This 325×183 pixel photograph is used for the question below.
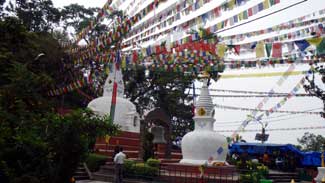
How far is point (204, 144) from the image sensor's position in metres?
17.9

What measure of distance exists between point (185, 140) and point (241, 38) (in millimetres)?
7660

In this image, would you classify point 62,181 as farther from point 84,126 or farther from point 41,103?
point 41,103

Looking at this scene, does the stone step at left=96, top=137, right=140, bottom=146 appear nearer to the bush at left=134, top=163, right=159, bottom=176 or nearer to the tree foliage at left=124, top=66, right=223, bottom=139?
the bush at left=134, top=163, right=159, bottom=176

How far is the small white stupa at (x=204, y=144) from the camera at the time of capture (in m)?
17.9

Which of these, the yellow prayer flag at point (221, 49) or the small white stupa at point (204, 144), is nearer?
the yellow prayer flag at point (221, 49)

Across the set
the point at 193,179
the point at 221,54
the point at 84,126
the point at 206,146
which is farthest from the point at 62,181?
the point at 206,146

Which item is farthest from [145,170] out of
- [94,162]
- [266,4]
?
[266,4]

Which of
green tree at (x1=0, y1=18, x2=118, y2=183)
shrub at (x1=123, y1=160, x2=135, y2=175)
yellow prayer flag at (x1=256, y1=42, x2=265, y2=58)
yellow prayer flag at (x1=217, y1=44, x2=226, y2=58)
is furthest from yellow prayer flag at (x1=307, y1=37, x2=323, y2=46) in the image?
shrub at (x1=123, y1=160, x2=135, y2=175)

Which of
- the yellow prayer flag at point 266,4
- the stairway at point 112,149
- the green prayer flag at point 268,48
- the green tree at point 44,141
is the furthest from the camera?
the stairway at point 112,149

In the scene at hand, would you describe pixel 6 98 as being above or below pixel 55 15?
below

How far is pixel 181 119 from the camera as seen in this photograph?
42.8 m

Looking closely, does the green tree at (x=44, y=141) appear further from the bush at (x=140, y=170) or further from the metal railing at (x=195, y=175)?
the bush at (x=140, y=170)

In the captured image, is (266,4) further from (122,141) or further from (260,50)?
(122,141)

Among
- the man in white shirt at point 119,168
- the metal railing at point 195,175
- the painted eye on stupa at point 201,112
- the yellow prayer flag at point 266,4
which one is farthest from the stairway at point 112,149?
the yellow prayer flag at point 266,4
